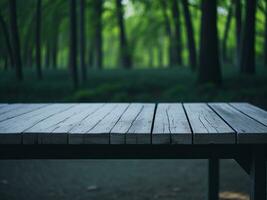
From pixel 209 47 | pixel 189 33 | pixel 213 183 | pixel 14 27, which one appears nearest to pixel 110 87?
pixel 209 47

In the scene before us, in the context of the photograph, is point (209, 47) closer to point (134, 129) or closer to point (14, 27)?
point (14, 27)

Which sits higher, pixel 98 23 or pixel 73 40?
pixel 98 23

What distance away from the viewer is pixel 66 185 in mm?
6312

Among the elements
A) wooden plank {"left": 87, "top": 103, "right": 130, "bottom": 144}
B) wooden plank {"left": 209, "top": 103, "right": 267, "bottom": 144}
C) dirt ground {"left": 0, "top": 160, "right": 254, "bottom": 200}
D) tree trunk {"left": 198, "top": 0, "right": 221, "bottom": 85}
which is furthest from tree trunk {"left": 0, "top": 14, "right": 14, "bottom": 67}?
wooden plank {"left": 209, "top": 103, "right": 267, "bottom": 144}

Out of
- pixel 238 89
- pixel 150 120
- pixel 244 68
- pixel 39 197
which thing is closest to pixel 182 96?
pixel 238 89

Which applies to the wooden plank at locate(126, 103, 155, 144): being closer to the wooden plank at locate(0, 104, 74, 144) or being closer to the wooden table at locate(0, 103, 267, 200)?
the wooden table at locate(0, 103, 267, 200)

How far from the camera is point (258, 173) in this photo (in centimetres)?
264

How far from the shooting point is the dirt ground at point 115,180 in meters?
5.75

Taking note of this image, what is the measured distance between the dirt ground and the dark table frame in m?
2.96

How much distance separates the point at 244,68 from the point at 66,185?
995cm

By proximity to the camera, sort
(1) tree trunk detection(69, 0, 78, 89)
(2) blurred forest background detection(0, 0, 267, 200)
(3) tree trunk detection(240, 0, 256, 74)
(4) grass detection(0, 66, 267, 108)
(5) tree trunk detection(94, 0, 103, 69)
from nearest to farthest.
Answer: (2) blurred forest background detection(0, 0, 267, 200), (4) grass detection(0, 66, 267, 108), (1) tree trunk detection(69, 0, 78, 89), (3) tree trunk detection(240, 0, 256, 74), (5) tree trunk detection(94, 0, 103, 69)

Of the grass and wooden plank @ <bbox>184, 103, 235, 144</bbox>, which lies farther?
the grass

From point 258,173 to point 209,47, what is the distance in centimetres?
1006

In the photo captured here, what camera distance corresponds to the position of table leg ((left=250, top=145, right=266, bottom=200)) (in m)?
2.62
